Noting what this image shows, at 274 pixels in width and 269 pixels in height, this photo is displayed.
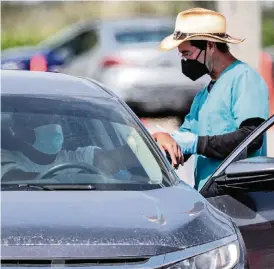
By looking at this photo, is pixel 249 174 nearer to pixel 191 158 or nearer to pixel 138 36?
pixel 191 158

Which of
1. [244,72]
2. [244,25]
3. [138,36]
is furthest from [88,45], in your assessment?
[244,72]

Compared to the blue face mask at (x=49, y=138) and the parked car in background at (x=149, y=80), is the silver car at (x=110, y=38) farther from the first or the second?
the blue face mask at (x=49, y=138)

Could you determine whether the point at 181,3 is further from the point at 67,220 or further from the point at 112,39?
the point at 67,220

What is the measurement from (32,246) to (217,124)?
2.46 meters

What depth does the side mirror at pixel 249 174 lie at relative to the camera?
5.55 m

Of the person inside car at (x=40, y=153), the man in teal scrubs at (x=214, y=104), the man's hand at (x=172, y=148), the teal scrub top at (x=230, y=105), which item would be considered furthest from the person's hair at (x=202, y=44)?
the person inside car at (x=40, y=153)

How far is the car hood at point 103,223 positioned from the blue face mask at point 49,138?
50 centimetres

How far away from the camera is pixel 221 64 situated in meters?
6.76

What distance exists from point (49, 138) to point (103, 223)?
1.05m

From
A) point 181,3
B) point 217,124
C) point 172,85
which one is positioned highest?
point 217,124

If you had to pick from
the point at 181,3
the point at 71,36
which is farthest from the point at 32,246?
the point at 181,3

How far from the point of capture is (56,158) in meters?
5.34

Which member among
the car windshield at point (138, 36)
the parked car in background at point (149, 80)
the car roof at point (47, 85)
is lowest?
the parked car in background at point (149, 80)

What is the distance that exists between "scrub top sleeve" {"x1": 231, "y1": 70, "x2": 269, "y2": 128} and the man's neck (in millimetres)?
212
